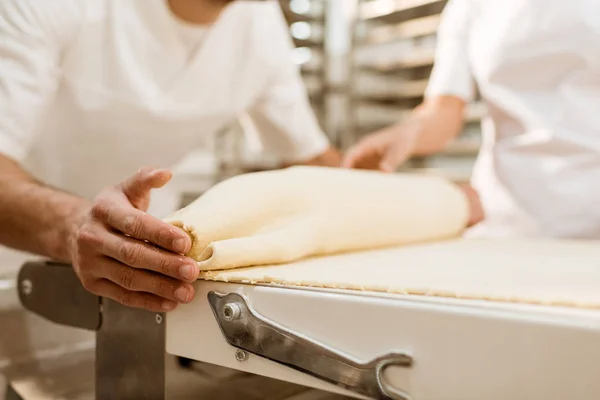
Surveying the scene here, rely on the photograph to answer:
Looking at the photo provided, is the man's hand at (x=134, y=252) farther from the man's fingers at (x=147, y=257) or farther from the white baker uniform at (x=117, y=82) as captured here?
the white baker uniform at (x=117, y=82)

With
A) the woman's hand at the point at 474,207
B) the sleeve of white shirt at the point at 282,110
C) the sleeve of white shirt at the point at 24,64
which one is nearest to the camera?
the sleeve of white shirt at the point at 24,64

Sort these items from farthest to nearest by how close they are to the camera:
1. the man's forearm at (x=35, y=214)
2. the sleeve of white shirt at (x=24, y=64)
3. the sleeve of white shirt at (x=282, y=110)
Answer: the sleeve of white shirt at (x=282, y=110), the sleeve of white shirt at (x=24, y=64), the man's forearm at (x=35, y=214)

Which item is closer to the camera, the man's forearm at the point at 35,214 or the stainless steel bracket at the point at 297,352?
Result: the stainless steel bracket at the point at 297,352

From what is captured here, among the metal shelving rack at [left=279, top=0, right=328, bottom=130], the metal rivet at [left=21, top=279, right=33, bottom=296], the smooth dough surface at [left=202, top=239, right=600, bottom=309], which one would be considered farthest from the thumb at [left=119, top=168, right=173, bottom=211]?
the metal shelving rack at [left=279, top=0, right=328, bottom=130]

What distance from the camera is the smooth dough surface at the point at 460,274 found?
0.39 meters

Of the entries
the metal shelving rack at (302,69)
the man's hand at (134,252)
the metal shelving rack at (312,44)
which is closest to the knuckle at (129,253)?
the man's hand at (134,252)

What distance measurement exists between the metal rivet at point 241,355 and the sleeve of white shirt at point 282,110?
0.95 meters

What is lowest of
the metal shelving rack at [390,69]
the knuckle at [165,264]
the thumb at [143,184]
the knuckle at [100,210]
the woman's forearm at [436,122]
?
the knuckle at [165,264]

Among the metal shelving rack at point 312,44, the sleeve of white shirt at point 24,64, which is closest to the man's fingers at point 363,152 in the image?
the sleeve of white shirt at point 24,64

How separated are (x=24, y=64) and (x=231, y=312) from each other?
609 mm

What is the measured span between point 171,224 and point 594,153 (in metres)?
0.77

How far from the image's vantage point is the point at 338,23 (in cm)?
279

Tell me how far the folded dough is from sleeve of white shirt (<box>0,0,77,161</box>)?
40 centimetres

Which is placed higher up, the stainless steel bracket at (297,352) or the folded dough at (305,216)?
the folded dough at (305,216)
